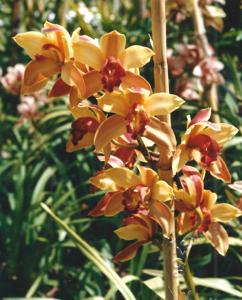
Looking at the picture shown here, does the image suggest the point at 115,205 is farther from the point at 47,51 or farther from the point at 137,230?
the point at 47,51

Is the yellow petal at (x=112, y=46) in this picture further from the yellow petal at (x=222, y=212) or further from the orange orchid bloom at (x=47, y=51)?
the yellow petal at (x=222, y=212)

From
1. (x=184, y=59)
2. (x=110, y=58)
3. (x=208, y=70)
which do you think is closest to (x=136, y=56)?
(x=110, y=58)

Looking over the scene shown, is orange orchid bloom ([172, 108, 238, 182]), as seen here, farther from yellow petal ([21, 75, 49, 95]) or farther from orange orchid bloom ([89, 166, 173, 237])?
yellow petal ([21, 75, 49, 95])

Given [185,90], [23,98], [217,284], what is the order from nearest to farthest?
[217,284]
[185,90]
[23,98]

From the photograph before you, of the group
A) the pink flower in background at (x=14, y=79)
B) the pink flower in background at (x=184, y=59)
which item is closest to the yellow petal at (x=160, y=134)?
the pink flower in background at (x=184, y=59)

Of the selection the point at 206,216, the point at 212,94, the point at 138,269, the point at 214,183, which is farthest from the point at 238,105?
the point at 206,216

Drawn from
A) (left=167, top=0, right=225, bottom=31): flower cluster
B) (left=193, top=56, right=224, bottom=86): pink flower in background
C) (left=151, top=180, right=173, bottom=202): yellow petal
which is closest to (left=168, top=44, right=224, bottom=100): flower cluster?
(left=193, top=56, right=224, bottom=86): pink flower in background
